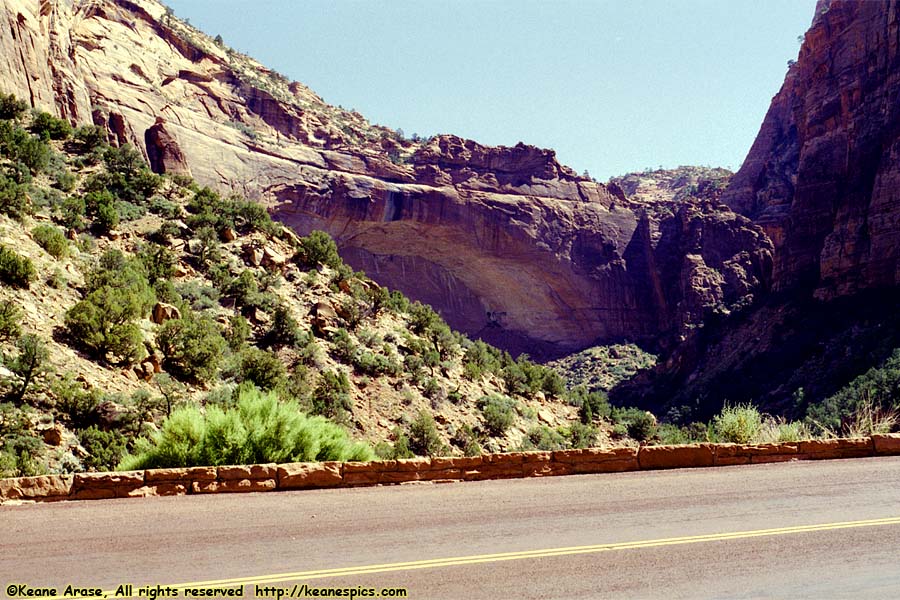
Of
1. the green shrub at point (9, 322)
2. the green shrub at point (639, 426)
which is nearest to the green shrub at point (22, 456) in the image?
the green shrub at point (9, 322)

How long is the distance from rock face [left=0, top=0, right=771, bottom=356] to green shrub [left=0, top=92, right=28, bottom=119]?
13.5 metres

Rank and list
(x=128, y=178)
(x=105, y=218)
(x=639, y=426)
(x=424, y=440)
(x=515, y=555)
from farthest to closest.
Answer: (x=639, y=426), (x=128, y=178), (x=105, y=218), (x=424, y=440), (x=515, y=555)

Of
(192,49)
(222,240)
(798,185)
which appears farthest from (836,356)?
(192,49)

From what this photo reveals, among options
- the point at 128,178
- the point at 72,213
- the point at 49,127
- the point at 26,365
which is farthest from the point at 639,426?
the point at 49,127

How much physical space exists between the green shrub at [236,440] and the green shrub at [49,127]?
26.0m

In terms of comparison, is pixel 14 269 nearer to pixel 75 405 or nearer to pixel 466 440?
pixel 75 405

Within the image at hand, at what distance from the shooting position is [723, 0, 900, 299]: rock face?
41969 mm

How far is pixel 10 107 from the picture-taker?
94.9 feet

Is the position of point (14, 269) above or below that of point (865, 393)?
above

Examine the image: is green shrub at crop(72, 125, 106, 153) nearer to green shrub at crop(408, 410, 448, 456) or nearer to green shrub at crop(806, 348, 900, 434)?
green shrub at crop(408, 410, 448, 456)

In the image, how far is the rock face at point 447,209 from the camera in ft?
161

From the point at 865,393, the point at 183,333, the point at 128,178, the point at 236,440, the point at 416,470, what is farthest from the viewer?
the point at 128,178

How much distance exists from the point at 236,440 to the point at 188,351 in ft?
35.9

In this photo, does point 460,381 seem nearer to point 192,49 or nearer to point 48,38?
point 48,38
